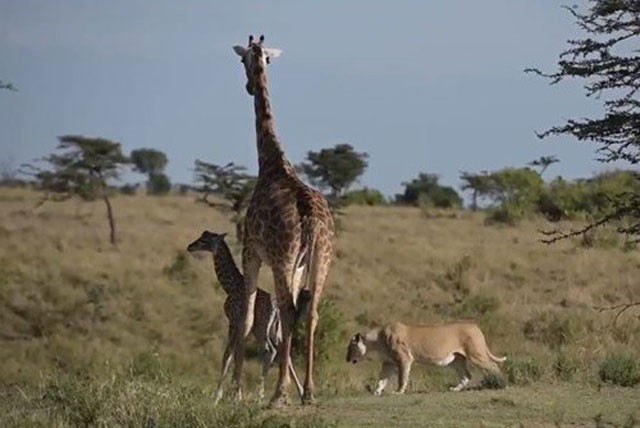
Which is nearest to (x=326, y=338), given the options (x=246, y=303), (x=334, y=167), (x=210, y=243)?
(x=210, y=243)

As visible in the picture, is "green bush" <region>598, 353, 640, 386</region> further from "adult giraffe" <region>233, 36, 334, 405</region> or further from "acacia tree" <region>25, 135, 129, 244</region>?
"acacia tree" <region>25, 135, 129, 244</region>

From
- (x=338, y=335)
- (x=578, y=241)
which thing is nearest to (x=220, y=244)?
(x=338, y=335)

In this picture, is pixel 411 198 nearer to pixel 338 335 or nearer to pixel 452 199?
pixel 452 199

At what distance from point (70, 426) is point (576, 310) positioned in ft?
78.9

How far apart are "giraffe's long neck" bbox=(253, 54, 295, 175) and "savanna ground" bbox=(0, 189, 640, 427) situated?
2.46 metres

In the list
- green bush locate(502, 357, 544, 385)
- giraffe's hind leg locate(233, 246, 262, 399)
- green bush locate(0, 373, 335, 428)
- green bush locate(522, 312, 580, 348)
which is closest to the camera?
green bush locate(0, 373, 335, 428)

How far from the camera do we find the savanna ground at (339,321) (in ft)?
42.5

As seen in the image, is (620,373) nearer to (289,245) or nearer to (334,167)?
(289,245)

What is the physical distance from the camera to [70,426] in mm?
12320

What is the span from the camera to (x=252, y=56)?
1603 centimetres

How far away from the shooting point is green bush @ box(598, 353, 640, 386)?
16.4 meters

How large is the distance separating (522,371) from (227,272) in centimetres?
372

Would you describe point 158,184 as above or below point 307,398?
Answer: above

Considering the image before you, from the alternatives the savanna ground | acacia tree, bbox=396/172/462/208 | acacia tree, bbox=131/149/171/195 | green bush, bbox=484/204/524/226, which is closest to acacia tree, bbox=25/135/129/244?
the savanna ground
